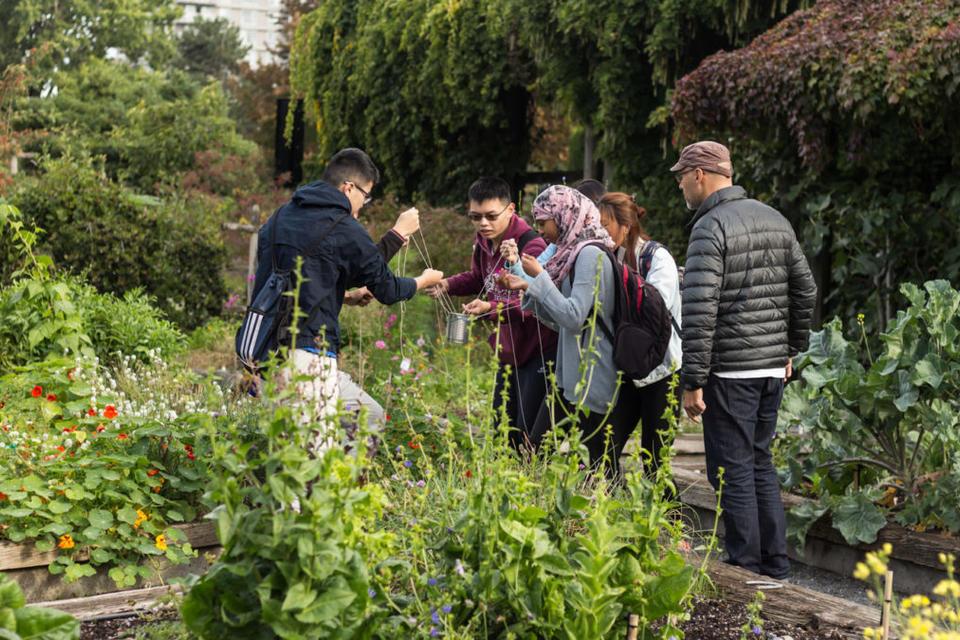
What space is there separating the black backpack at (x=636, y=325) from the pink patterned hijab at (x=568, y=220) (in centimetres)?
14

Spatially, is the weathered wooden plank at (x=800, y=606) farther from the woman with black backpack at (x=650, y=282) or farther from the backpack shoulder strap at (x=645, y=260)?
the backpack shoulder strap at (x=645, y=260)

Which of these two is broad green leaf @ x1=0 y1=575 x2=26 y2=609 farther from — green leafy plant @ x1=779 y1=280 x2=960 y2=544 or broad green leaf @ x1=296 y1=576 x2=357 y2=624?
green leafy plant @ x1=779 y1=280 x2=960 y2=544

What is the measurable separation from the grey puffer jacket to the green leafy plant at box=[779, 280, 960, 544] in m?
0.63

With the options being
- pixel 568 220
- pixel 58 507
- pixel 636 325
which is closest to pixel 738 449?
pixel 636 325

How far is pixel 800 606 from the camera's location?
11.7 feet

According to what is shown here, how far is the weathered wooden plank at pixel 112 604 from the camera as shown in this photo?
10.7 ft

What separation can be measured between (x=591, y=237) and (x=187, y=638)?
240 cm

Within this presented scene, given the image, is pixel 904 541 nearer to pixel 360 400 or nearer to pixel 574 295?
pixel 574 295

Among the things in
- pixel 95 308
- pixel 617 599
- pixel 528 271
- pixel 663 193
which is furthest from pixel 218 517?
pixel 663 193

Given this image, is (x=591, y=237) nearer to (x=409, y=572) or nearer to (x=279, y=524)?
(x=409, y=572)

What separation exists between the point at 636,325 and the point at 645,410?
0.44m

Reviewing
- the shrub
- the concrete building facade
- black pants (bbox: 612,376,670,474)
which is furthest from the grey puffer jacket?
the concrete building facade

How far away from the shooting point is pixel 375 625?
259 cm

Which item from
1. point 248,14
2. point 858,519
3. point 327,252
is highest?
point 248,14
